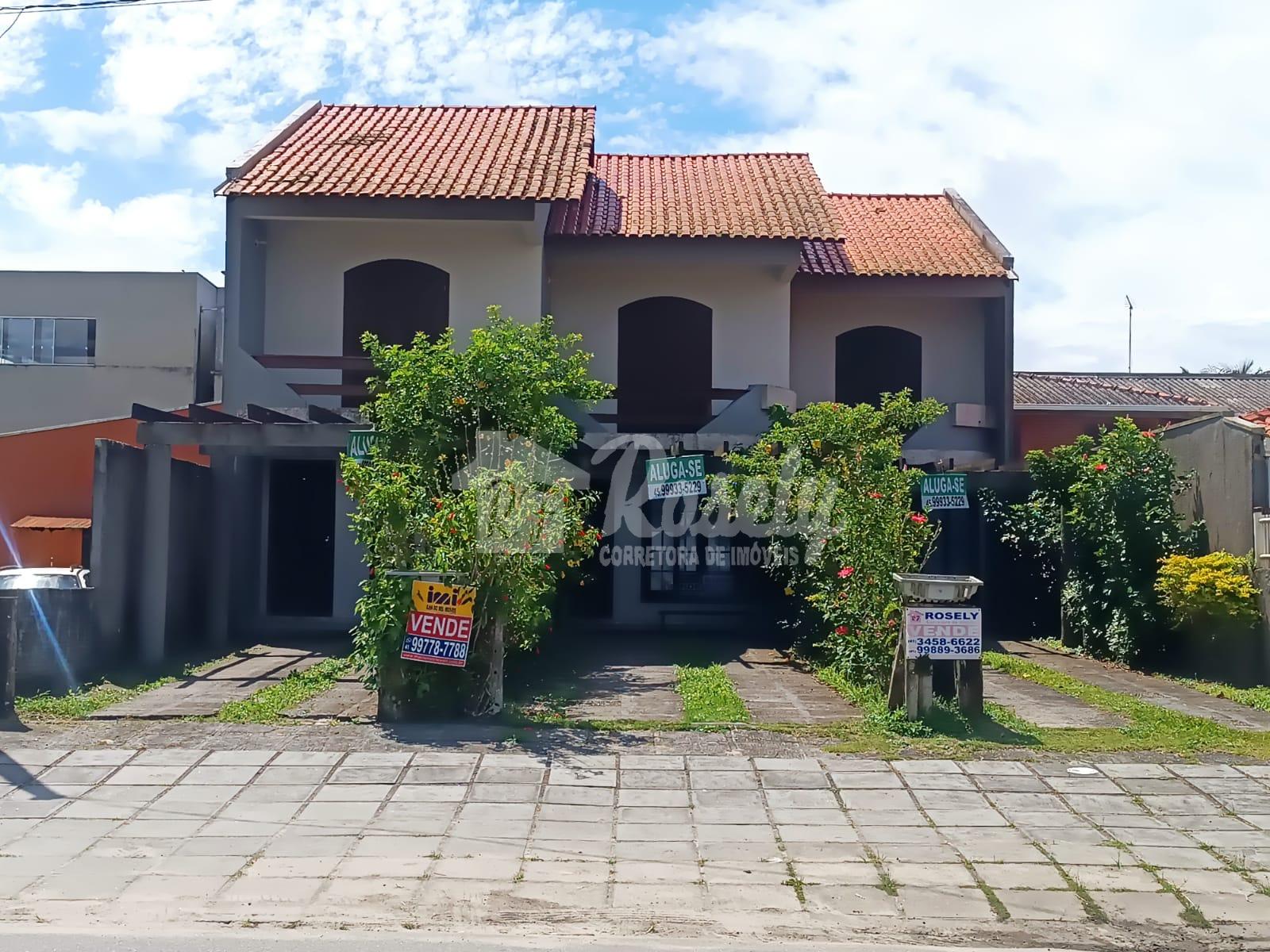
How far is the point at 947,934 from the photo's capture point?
202 inches

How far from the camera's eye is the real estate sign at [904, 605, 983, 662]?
29.2 ft

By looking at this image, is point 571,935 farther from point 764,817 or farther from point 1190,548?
point 1190,548

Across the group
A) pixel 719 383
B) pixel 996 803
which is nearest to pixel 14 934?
pixel 996 803

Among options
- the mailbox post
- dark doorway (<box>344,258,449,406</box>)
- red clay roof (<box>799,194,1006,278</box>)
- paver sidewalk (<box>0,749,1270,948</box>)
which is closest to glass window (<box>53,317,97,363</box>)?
dark doorway (<box>344,258,449,406</box>)

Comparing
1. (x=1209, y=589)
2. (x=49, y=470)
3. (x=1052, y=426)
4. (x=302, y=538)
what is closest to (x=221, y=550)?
(x=302, y=538)

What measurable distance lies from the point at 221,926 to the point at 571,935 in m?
1.61

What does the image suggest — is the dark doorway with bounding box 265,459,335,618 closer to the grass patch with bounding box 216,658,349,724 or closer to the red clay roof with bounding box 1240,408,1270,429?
the grass patch with bounding box 216,658,349,724

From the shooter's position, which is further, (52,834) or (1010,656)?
(1010,656)

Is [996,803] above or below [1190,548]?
below

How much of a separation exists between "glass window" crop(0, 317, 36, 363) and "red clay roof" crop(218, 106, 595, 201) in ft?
28.6

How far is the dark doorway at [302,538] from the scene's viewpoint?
50.8 feet

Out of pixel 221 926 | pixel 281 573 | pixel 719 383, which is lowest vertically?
pixel 221 926

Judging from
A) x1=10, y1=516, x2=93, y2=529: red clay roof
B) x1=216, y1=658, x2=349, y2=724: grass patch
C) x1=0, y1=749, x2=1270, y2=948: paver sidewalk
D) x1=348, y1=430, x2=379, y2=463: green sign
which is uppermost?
x1=348, y1=430, x2=379, y2=463: green sign

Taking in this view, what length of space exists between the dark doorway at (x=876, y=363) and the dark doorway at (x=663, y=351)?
255 cm
